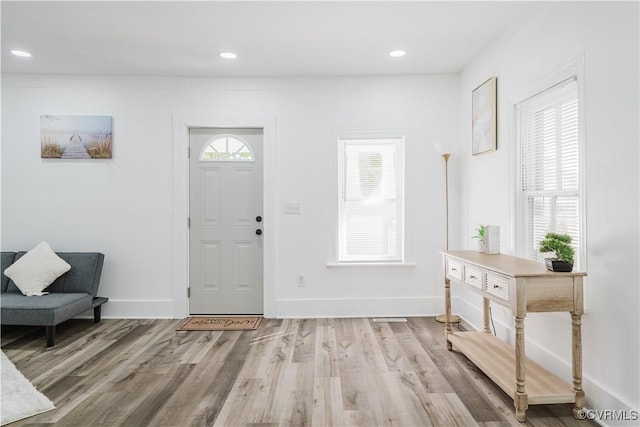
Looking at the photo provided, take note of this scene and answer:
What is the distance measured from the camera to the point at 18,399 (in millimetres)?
2338

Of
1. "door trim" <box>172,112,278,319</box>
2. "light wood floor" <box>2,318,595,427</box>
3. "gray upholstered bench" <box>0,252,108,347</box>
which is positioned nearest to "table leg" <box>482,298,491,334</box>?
"light wood floor" <box>2,318,595,427</box>

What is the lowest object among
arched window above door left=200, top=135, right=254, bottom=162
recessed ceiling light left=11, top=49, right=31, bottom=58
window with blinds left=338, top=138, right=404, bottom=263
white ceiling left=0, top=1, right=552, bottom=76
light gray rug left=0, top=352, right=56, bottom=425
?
light gray rug left=0, top=352, right=56, bottom=425

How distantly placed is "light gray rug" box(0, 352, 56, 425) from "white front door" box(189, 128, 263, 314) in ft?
5.57

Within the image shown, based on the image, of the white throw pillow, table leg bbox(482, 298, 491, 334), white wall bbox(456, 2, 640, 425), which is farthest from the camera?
the white throw pillow

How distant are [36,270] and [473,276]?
3913 mm

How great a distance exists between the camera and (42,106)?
13.4 feet

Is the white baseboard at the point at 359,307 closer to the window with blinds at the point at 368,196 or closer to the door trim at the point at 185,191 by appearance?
the door trim at the point at 185,191

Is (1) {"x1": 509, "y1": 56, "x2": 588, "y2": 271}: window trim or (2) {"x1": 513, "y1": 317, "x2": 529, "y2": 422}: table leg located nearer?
(2) {"x1": 513, "y1": 317, "x2": 529, "y2": 422}: table leg

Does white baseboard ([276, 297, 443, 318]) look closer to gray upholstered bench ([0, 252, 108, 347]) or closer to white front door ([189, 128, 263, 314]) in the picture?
white front door ([189, 128, 263, 314])

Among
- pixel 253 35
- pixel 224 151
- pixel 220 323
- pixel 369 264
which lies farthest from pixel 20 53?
pixel 369 264

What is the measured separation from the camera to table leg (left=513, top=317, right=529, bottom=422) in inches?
82.7

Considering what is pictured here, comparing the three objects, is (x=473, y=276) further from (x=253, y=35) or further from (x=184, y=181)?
(x=184, y=181)

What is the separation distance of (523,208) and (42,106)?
478 cm

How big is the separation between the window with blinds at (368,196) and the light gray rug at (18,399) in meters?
2.76
